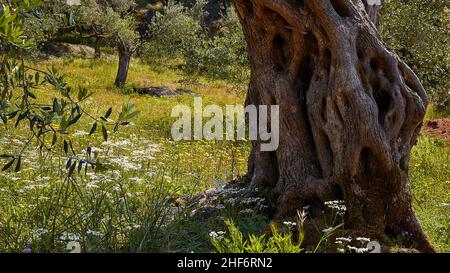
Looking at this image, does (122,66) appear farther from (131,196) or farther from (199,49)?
(131,196)

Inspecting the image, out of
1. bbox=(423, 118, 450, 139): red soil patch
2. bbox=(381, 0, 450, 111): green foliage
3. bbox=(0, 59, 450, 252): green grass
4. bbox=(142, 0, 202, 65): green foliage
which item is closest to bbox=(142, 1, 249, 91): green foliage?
bbox=(142, 0, 202, 65): green foliage

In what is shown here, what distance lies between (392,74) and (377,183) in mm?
1330

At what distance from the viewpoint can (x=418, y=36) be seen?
1639 centimetres

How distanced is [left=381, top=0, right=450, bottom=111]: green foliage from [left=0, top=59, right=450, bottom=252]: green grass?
3043 mm

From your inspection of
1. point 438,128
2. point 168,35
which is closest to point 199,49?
point 168,35

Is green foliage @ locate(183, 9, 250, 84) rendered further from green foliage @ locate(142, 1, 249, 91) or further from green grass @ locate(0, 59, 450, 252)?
green grass @ locate(0, 59, 450, 252)

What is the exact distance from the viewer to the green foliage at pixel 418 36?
1636 cm

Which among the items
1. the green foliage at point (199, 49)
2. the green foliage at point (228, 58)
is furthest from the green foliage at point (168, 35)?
the green foliage at point (228, 58)

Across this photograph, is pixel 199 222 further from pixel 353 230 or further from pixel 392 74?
pixel 392 74

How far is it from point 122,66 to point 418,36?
17.1 metres

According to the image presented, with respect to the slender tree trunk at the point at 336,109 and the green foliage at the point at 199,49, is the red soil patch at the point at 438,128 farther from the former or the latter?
the slender tree trunk at the point at 336,109

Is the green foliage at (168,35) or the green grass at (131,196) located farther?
the green foliage at (168,35)

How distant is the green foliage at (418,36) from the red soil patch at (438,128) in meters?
0.99
